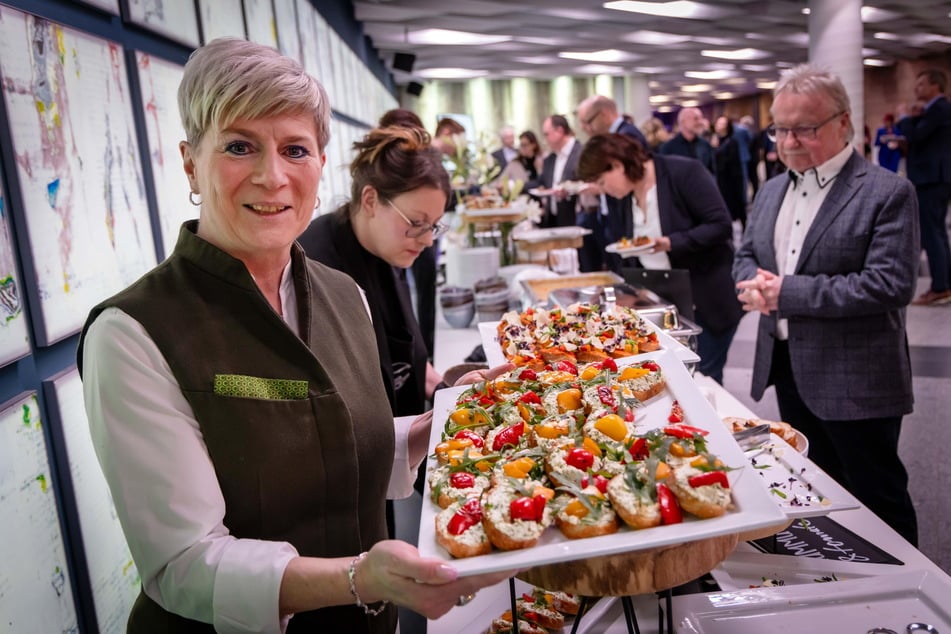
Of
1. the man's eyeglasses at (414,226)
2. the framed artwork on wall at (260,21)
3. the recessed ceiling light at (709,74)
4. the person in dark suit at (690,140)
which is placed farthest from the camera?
the recessed ceiling light at (709,74)

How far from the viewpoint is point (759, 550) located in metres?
1.50

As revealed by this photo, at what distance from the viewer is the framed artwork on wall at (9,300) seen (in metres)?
1.23

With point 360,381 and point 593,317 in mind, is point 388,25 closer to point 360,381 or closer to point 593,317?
point 593,317

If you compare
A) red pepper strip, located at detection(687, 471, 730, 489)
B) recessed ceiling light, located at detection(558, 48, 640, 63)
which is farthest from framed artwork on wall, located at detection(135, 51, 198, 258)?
recessed ceiling light, located at detection(558, 48, 640, 63)

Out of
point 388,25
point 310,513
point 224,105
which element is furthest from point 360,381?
point 388,25

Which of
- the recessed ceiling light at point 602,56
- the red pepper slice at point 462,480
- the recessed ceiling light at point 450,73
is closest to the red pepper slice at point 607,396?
the red pepper slice at point 462,480

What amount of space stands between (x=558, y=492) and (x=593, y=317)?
1194 millimetres

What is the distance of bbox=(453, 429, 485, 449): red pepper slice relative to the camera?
1295mm

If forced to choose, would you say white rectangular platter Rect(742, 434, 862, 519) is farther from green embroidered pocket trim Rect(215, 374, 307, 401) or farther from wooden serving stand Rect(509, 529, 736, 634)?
green embroidered pocket trim Rect(215, 374, 307, 401)

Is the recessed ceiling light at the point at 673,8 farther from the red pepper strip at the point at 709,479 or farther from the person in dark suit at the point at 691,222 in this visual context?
the red pepper strip at the point at 709,479

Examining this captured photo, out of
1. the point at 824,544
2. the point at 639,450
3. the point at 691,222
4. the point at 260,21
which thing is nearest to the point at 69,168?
the point at 639,450

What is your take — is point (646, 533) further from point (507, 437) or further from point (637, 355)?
point (637, 355)

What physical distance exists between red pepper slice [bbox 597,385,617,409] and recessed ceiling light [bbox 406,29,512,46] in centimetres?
980

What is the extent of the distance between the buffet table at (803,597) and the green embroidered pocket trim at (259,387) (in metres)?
0.59
